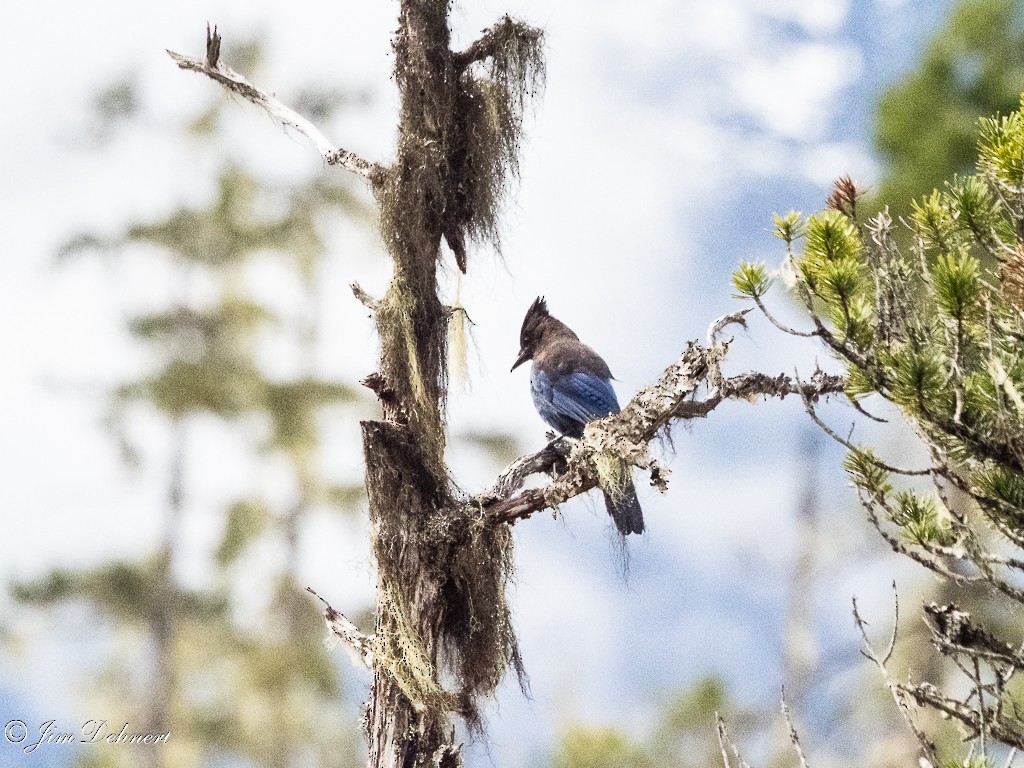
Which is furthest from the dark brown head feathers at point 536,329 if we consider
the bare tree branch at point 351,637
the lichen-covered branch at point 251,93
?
the bare tree branch at point 351,637

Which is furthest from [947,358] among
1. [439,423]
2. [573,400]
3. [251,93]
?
[251,93]

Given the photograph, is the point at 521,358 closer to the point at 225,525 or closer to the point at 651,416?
the point at 651,416

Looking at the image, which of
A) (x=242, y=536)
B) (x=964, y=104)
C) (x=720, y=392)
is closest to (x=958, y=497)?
(x=964, y=104)

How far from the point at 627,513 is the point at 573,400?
76cm

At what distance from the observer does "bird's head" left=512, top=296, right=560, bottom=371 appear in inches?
211

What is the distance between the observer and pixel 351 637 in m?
4.13

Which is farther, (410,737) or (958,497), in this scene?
(958,497)

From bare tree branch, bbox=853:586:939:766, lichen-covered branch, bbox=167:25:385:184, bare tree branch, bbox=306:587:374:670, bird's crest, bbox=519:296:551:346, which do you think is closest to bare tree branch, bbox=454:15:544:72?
lichen-covered branch, bbox=167:25:385:184

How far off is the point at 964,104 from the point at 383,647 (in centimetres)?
668

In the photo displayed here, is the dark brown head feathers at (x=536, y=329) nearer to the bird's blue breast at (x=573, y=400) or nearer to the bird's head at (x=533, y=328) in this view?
the bird's head at (x=533, y=328)

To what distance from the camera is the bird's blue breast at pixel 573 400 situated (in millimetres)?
4707

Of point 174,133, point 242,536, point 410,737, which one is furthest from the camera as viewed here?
point 174,133

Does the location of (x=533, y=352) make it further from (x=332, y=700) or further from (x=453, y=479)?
(x=332, y=700)

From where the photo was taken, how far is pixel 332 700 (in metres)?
9.28
